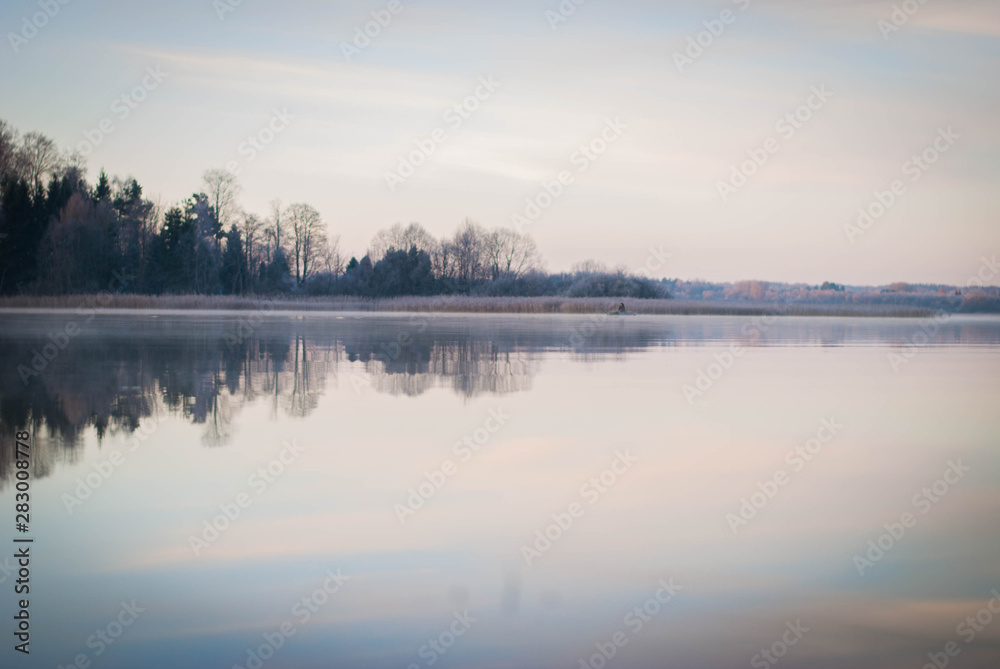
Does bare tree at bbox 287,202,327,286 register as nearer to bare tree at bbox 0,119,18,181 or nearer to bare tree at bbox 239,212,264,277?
bare tree at bbox 239,212,264,277

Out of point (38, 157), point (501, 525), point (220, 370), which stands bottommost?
point (501, 525)

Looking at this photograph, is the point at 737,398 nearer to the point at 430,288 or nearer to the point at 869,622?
the point at 869,622

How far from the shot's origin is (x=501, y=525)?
5.14 meters

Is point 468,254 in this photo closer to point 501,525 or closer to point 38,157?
point 38,157

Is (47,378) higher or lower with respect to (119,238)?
lower

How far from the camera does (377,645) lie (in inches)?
137

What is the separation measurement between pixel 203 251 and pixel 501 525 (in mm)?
58688

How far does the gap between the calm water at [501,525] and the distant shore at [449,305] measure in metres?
35.0

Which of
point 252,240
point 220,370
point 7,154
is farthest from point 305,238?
point 220,370

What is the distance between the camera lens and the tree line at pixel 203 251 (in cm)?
4744

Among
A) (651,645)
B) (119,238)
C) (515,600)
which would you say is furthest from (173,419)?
(119,238)

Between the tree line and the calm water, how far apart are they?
42.4 metres

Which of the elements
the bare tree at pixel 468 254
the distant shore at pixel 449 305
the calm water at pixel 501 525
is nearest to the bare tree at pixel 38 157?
the distant shore at pixel 449 305

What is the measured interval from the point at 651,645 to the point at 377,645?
121 centimetres
